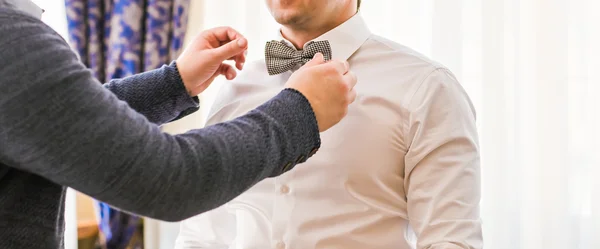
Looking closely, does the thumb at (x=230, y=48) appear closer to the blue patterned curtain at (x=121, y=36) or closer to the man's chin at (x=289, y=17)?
the man's chin at (x=289, y=17)

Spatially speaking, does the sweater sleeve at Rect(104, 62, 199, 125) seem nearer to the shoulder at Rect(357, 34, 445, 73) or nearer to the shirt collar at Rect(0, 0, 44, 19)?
the shirt collar at Rect(0, 0, 44, 19)

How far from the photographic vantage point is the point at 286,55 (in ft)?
5.02

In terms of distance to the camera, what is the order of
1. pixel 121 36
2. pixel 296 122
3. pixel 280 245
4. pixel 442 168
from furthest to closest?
pixel 121 36 → pixel 280 245 → pixel 442 168 → pixel 296 122

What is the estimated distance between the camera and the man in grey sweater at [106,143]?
0.70 metres

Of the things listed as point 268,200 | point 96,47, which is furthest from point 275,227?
point 96,47

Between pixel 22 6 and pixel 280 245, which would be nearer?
pixel 22 6

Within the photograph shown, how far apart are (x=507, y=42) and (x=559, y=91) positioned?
0.22m

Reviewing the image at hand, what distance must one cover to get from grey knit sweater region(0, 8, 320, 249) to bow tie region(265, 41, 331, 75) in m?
0.62

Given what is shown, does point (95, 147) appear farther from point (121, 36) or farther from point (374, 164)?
point (121, 36)

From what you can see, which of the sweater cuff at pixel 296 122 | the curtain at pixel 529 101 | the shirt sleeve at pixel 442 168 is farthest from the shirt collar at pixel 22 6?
the curtain at pixel 529 101

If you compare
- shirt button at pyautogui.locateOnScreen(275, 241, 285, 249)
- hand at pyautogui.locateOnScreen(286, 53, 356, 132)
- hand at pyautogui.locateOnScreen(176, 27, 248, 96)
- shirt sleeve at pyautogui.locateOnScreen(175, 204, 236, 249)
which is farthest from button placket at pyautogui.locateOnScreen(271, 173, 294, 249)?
hand at pyautogui.locateOnScreen(286, 53, 356, 132)

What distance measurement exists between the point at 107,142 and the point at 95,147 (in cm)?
1

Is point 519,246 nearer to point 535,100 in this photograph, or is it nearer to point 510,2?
point 535,100

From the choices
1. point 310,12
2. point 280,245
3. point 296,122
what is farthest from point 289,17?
point 296,122
